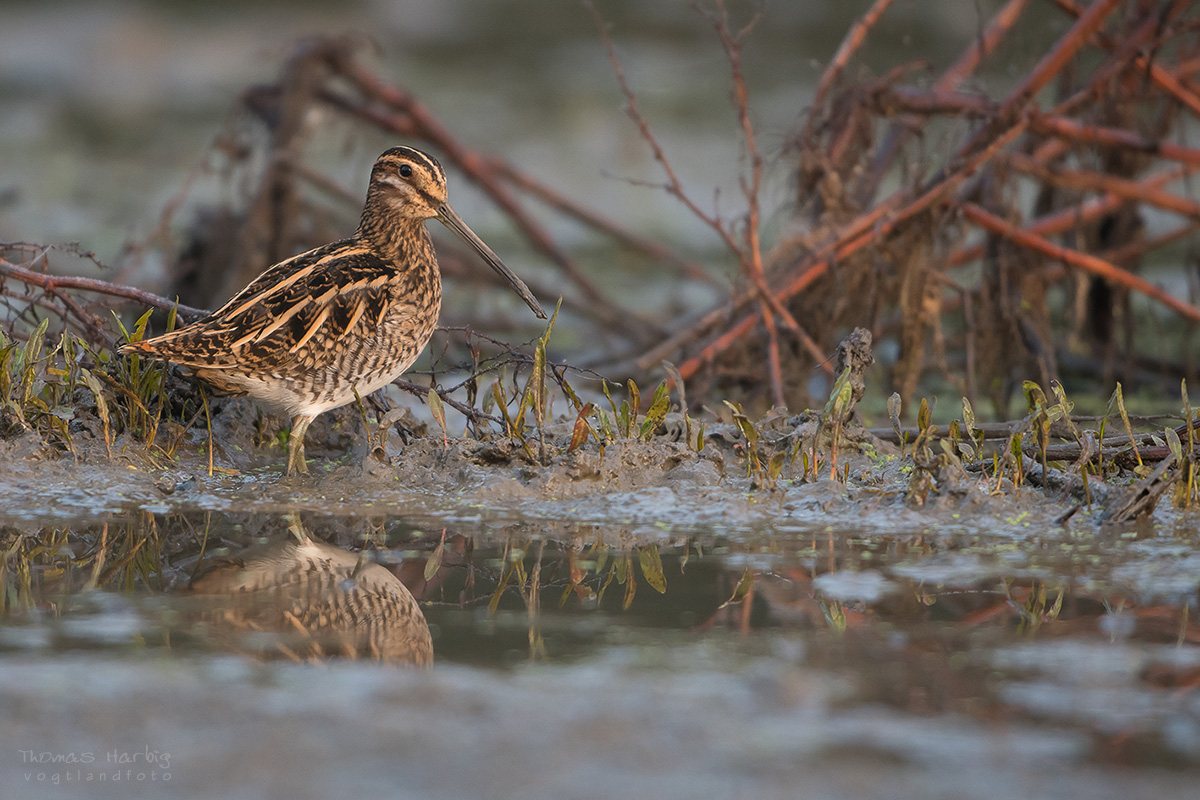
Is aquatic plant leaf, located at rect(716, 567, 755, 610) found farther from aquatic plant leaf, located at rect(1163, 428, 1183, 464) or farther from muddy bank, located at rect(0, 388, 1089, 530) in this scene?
aquatic plant leaf, located at rect(1163, 428, 1183, 464)

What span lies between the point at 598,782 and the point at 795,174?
431cm

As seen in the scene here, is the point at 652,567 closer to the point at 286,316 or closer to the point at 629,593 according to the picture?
the point at 629,593

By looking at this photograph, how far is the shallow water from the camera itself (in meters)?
2.26

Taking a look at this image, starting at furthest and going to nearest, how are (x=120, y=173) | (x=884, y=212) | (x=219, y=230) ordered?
(x=120, y=173) → (x=219, y=230) → (x=884, y=212)

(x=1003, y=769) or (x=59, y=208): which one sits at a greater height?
(x=59, y=208)

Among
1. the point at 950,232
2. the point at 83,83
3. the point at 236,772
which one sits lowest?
the point at 236,772

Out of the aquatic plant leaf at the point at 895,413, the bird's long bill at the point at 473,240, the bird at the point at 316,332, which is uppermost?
the bird's long bill at the point at 473,240

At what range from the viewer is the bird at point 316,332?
417 centimetres

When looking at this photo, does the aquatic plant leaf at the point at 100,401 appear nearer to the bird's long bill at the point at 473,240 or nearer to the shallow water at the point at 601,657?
the shallow water at the point at 601,657

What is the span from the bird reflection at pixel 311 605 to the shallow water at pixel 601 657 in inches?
0.4

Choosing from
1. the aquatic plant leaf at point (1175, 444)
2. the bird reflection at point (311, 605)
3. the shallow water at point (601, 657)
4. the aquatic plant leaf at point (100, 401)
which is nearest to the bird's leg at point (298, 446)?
the shallow water at point (601, 657)

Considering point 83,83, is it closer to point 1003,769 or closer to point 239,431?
point 239,431

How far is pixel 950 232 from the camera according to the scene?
6.10 metres

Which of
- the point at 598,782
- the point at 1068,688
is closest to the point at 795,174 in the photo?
the point at 1068,688
